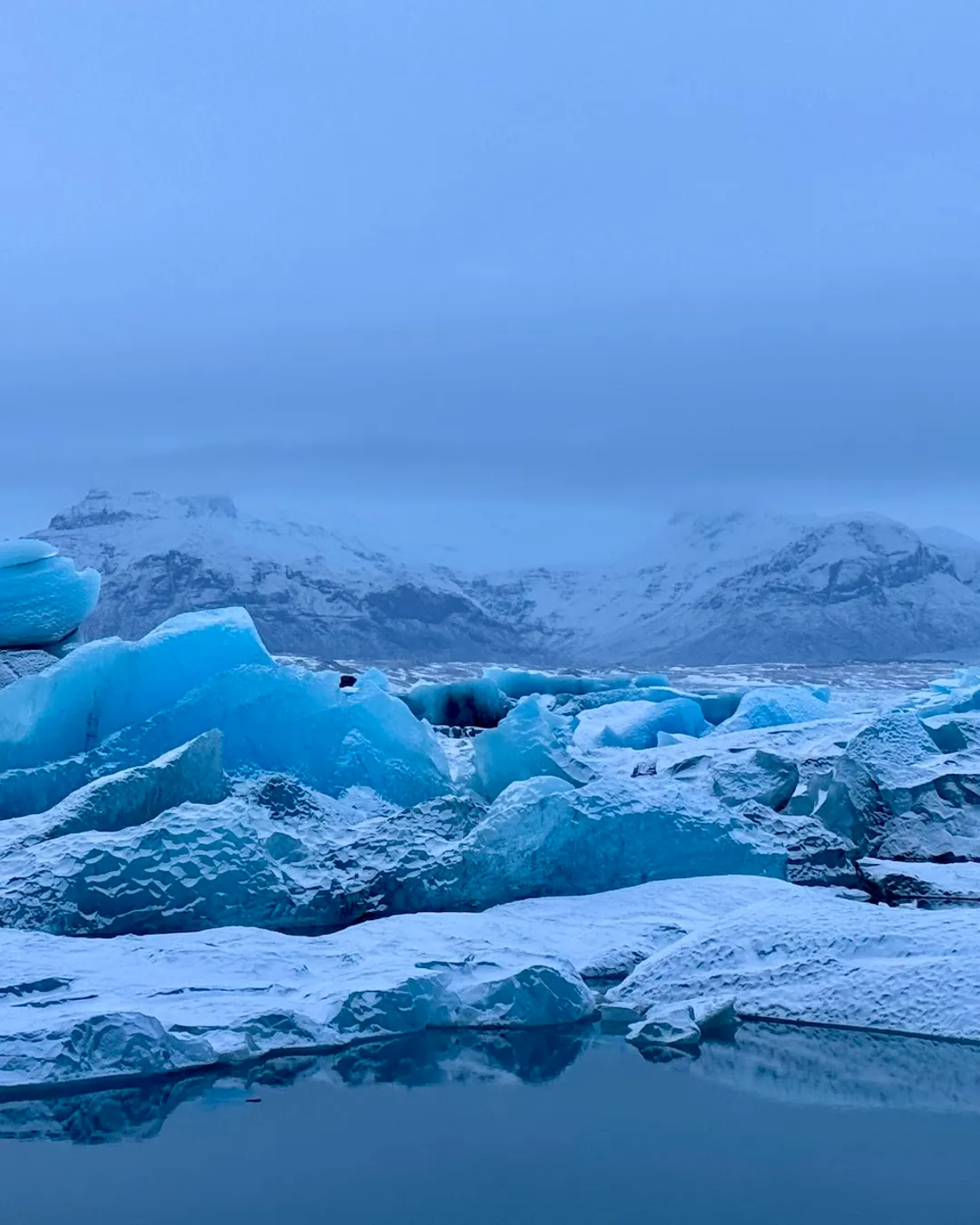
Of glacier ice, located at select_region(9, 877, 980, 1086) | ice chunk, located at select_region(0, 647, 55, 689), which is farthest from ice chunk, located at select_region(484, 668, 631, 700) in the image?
glacier ice, located at select_region(9, 877, 980, 1086)

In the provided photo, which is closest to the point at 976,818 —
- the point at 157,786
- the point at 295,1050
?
the point at 157,786

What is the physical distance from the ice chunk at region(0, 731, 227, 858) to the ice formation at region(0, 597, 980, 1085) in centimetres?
1

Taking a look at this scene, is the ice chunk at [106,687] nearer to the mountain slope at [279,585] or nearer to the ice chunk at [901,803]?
the ice chunk at [901,803]

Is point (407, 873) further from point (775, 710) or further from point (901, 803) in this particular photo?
point (775, 710)

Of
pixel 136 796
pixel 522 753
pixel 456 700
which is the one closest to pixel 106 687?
pixel 136 796

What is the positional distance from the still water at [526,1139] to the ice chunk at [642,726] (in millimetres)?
8250

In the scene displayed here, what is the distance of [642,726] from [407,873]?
7.71 m

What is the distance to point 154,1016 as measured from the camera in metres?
3.59

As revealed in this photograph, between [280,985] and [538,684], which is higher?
[280,985]

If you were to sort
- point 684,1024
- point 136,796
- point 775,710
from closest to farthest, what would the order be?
point 684,1024 → point 136,796 → point 775,710

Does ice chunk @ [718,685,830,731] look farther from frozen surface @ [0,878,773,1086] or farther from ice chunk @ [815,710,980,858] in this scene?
frozen surface @ [0,878,773,1086]

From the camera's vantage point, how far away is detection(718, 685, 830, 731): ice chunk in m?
12.4

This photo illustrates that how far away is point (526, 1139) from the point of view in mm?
3068

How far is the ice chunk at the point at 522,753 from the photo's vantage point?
6.52m
